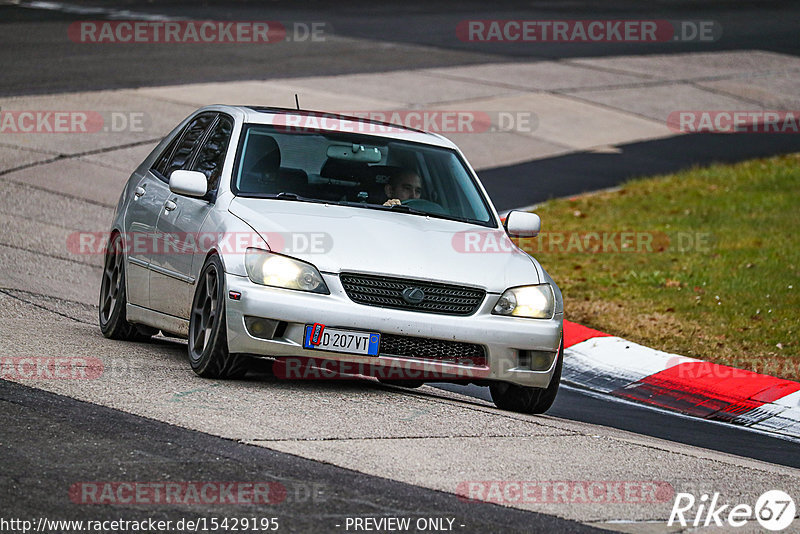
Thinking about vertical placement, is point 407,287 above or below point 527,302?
above

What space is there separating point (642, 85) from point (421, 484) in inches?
767

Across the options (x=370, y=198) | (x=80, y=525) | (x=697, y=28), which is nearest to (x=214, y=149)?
(x=370, y=198)

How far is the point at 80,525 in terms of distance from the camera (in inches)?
193

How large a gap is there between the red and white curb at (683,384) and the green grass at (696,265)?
327 mm

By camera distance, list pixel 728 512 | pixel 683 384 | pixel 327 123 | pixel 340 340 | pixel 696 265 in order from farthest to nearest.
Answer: pixel 696 265 → pixel 683 384 → pixel 327 123 → pixel 340 340 → pixel 728 512

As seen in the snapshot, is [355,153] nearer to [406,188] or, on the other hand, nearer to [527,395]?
[406,188]

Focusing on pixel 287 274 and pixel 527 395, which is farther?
pixel 527 395

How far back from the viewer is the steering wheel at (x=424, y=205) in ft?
27.5

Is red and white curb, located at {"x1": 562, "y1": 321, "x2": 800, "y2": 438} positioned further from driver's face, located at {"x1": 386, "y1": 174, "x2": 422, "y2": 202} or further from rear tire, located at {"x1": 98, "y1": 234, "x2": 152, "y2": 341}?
rear tire, located at {"x1": 98, "y1": 234, "x2": 152, "y2": 341}

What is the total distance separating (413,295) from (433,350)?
319 mm

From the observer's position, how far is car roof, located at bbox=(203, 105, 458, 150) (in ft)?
28.1

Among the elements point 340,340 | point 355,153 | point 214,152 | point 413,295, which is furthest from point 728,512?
point 214,152

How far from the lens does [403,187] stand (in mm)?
8445

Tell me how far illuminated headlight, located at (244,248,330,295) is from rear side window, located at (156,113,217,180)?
1.95 m
